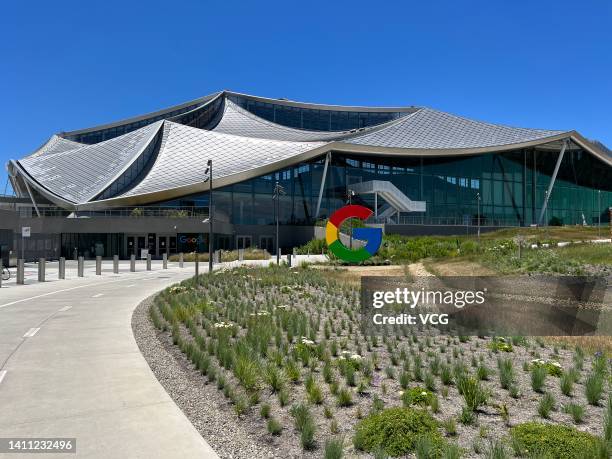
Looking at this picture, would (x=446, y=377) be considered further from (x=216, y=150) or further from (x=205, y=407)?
(x=216, y=150)

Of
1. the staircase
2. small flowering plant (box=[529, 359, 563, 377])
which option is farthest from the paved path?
the staircase

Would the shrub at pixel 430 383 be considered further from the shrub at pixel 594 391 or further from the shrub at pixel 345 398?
the shrub at pixel 594 391

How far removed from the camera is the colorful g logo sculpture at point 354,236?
1453 inches

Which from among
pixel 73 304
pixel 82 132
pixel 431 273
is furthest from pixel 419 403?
pixel 82 132

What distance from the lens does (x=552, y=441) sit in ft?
17.5

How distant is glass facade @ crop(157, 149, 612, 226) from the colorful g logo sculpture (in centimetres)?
953

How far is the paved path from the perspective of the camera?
565 cm

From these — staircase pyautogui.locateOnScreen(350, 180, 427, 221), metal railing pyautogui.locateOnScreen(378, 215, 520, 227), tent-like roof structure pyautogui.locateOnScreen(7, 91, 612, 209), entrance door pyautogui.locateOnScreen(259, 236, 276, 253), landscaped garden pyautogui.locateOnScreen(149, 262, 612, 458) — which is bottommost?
landscaped garden pyautogui.locateOnScreen(149, 262, 612, 458)

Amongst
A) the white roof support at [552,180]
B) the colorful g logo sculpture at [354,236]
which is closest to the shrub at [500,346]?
the colorful g logo sculpture at [354,236]

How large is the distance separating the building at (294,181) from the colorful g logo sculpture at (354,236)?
703 centimetres

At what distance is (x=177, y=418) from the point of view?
6.42 m

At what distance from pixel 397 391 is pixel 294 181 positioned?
2338 inches

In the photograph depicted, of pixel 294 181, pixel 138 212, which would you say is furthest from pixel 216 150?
pixel 138 212

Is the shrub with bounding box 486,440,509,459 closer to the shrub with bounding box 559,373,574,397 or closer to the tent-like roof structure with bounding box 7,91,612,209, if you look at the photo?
the shrub with bounding box 559,373,574,397
